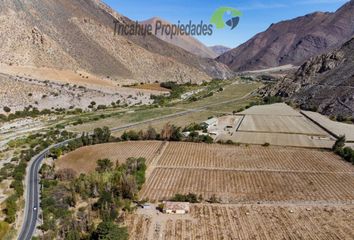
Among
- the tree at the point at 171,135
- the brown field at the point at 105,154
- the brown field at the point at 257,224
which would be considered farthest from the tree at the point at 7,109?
the brown field at the point at 257,224

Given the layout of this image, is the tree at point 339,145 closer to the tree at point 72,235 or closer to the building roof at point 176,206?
the building roof at point 176,206

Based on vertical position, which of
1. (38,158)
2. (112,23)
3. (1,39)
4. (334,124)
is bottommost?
(38,158)

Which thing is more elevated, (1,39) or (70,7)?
(70,7)

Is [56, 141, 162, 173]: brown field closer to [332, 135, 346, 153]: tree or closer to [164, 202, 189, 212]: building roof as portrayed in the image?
[164, 202, 189, 212]: building roof

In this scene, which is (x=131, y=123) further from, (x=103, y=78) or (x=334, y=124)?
(x=103, y=78)

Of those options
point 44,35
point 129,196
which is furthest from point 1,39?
point 129,196

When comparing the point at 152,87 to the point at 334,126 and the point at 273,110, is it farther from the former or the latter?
the point at 334,126

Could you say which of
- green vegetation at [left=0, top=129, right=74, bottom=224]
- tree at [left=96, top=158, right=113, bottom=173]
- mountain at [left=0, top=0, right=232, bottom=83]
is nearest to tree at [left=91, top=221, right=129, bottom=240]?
green vegetation at [left=0, top=129, right=74, bottom=224]
